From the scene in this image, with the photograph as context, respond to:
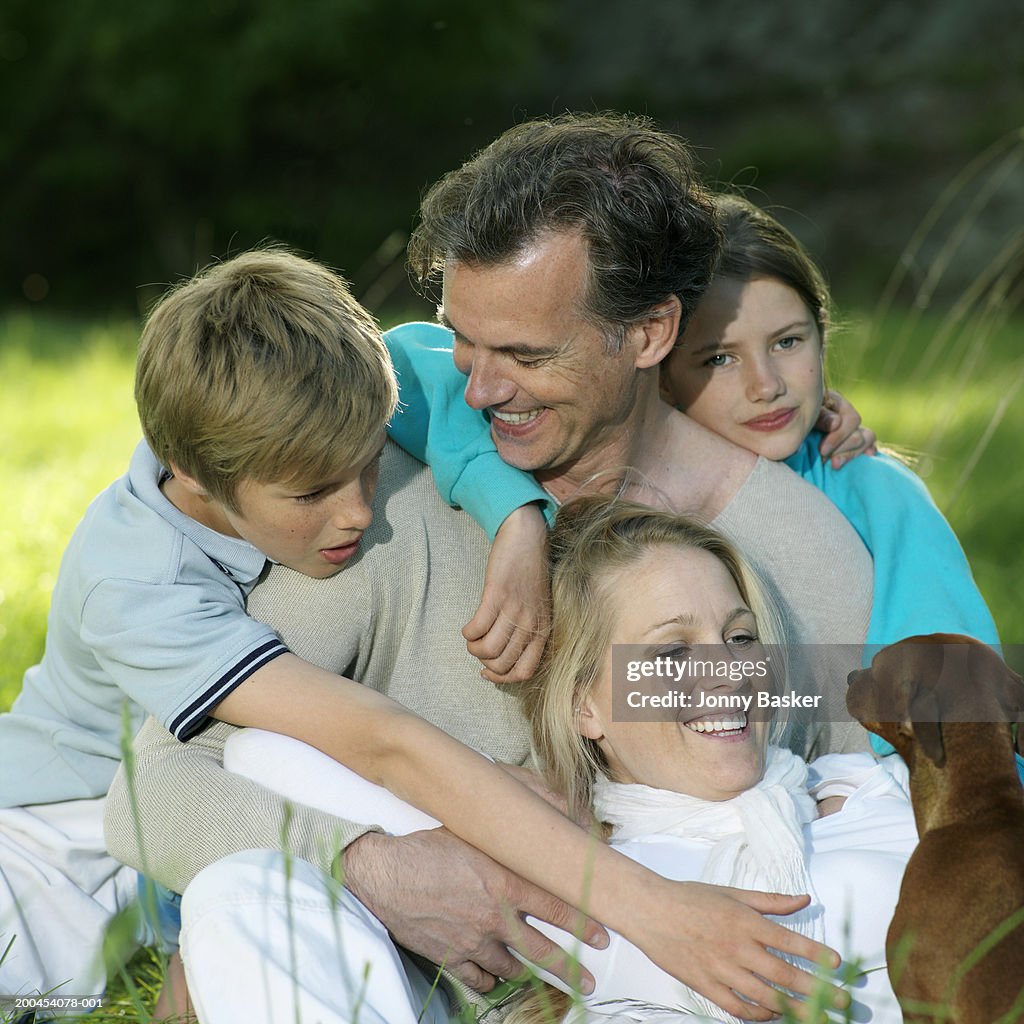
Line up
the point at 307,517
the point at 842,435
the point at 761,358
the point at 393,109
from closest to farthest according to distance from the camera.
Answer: the point at 307,517
the point at 761,358
the point at 842,435
the point at 393,109

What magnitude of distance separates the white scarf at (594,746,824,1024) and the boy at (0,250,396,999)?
28.1 inches

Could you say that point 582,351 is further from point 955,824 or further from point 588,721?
point 955,824

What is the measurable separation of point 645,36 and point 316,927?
60.5ft

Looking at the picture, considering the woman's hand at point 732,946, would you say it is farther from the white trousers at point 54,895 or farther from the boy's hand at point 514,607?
the white trousers at point 54,895

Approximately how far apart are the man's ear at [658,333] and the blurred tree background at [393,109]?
1108 centimetres

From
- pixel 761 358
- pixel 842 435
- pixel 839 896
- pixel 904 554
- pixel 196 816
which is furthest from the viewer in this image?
pixel 842 435

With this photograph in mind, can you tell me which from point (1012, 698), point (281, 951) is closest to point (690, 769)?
point (1012, 698)

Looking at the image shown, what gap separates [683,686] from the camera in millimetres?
2547

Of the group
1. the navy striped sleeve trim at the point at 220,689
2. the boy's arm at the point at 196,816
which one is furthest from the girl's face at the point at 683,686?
the navy striped sleeve trim at the point at 220,689

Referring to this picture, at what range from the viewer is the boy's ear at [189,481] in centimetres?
268

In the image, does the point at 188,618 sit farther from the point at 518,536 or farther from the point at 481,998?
the point at 481,998

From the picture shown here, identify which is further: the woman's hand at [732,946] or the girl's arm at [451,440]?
the girl's arm at [451,440]

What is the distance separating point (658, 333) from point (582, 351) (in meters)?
0.24

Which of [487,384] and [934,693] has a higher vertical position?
[487,384]
